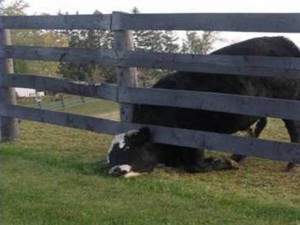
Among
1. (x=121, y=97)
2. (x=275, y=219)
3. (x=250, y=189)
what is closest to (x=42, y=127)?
(x=121, y=97)

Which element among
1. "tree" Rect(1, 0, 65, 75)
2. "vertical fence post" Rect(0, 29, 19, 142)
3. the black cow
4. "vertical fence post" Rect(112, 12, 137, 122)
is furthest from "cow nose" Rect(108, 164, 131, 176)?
"tree" Rect(1, 0, 65, 75)

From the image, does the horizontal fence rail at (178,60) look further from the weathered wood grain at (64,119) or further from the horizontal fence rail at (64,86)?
the weathered wood grain at (64,119)

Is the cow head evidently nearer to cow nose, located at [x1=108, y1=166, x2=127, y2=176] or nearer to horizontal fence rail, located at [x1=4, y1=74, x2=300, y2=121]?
cow nose, located at [x1=108, y1=166, x2=127, y2=176]

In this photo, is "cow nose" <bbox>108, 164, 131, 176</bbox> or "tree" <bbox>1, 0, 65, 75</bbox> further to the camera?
"tree" <bbox>1, 0, 65, 75</bbox>

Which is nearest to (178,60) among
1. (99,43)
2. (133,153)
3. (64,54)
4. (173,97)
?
(173,97)

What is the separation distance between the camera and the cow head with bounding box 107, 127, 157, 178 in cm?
707

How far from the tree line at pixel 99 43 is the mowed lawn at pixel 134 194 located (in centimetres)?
172

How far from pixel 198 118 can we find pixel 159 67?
86 cm

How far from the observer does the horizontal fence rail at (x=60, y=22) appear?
7793 mm

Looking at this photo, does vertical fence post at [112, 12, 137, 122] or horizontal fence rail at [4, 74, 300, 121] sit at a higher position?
vertical fence post at [112, 12, 137, 122]

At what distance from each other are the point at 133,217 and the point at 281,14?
2338mm

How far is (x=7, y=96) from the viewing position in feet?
30.5

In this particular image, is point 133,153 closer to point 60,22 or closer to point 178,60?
point 178,60

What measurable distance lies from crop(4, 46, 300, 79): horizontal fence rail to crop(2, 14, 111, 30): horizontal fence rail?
0.95 feet
